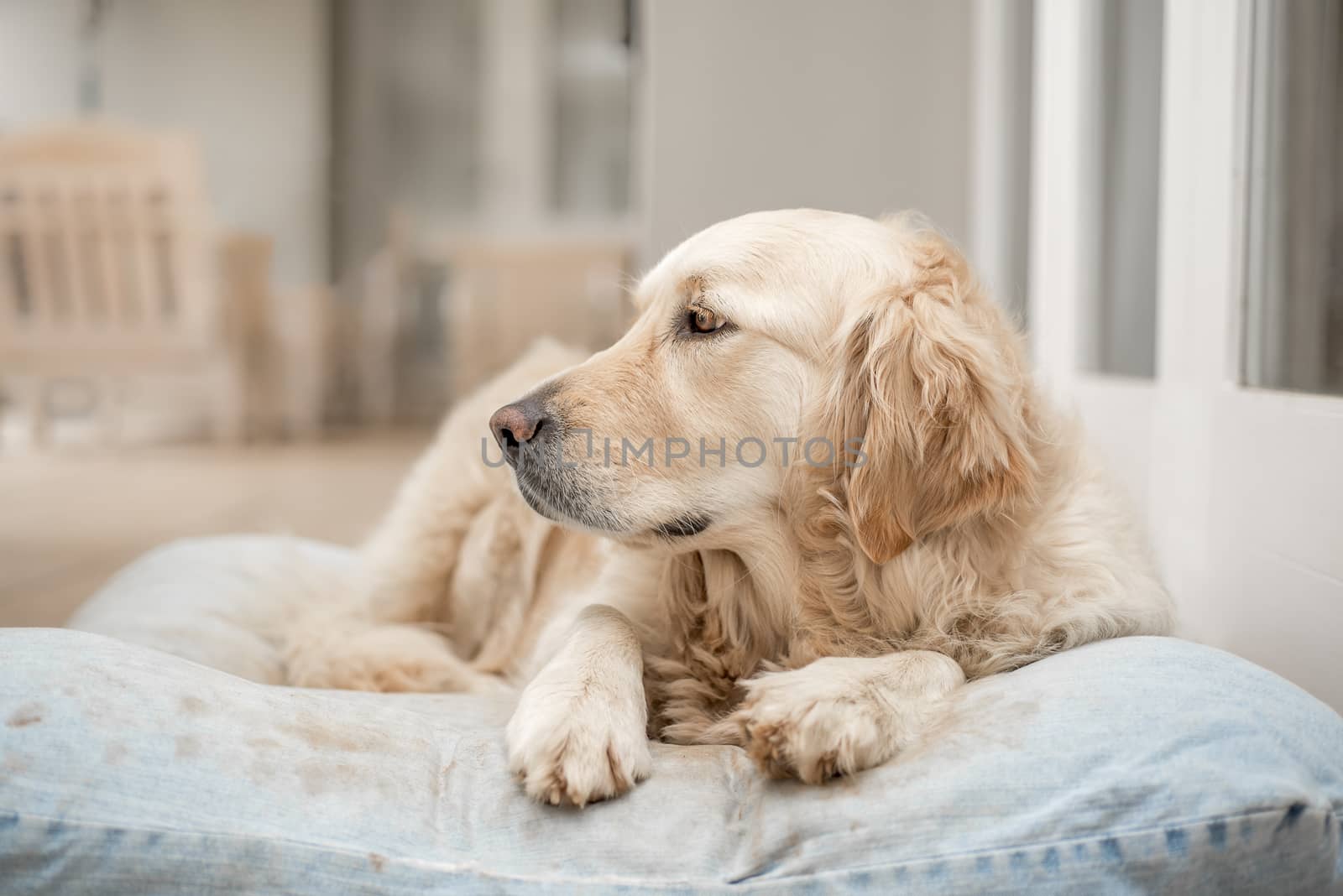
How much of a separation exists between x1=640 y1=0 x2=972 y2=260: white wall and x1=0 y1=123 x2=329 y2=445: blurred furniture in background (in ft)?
5.15

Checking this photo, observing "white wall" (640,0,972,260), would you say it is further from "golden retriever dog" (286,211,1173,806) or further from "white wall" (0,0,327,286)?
"golden retriever dog" (286,211,1173,806)

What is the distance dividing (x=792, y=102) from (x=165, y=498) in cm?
273

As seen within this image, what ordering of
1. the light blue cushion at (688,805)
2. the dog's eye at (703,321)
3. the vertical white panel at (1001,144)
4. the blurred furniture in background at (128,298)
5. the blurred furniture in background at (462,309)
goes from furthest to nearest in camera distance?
the blurred furniture in background at (462,309) → the blurred furniture in background at (128,298) → the vertical white panel at (1001,144) → the dog's eye at (703,321) → the light blue cushion at (688,805)

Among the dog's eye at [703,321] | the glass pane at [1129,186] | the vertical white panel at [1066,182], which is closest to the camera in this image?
the dog's eye at [703,321]

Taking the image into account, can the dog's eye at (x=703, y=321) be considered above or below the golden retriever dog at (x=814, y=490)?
above

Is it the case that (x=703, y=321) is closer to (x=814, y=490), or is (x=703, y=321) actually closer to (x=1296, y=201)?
(x=814, y=490)

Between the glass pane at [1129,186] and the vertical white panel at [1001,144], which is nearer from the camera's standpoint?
the glass pane at [1129,186]

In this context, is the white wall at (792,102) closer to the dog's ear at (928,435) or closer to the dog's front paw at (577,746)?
the dog's ear at (928,435)

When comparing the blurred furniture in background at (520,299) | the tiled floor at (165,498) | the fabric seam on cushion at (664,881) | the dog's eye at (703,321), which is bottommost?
the tiled floor at (165,498)

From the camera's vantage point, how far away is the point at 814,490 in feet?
3.99

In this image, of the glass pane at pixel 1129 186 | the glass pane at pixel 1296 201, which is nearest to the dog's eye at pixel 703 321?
the glass pane at pixel 1296 201

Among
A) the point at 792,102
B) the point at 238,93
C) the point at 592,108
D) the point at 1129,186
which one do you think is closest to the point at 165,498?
the point at 238,93

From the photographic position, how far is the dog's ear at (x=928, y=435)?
3.68ft

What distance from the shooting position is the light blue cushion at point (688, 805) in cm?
84
